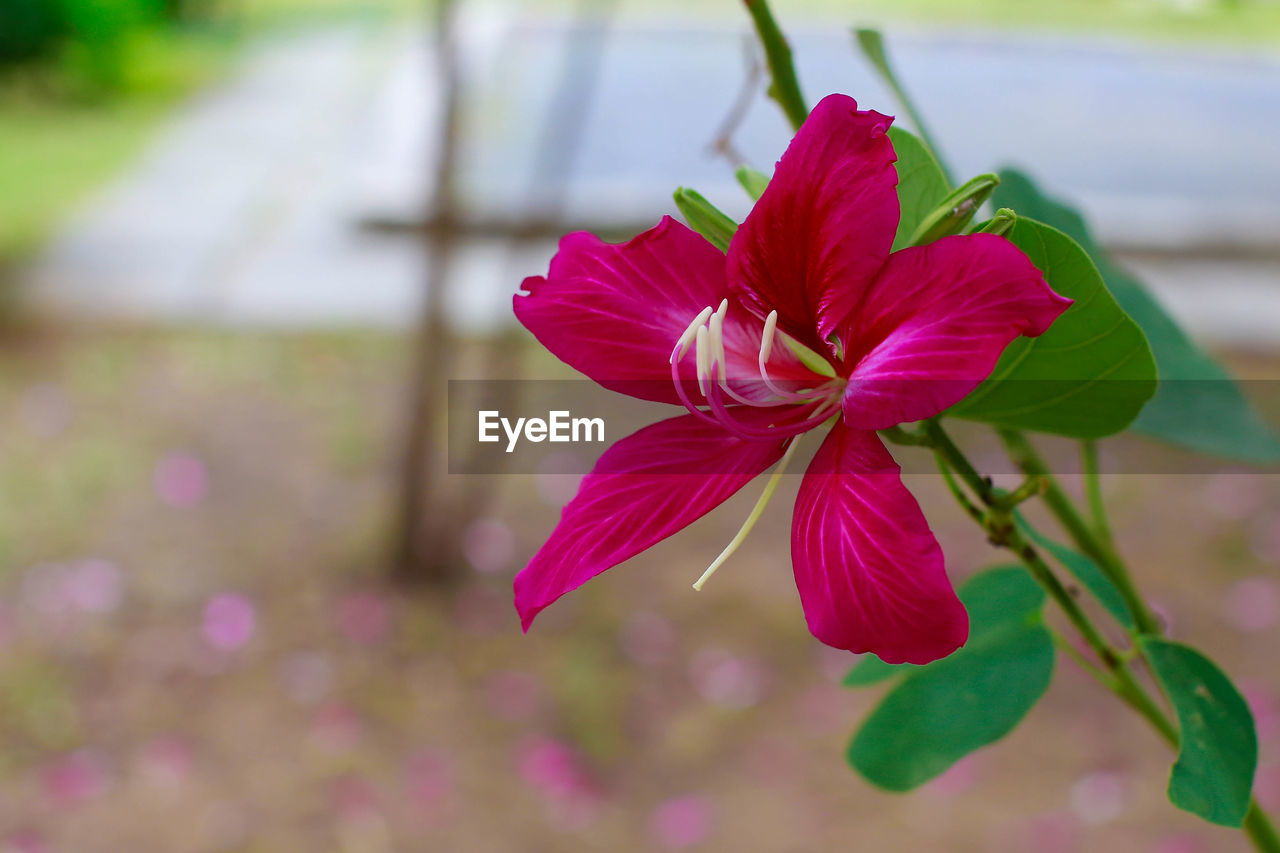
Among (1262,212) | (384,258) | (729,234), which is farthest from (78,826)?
(1262,212)

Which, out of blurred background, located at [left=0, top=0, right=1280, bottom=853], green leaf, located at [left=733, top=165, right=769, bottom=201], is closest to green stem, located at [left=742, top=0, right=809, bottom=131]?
green leaf, located at [left=733, top=165, right=769, bottom=201]

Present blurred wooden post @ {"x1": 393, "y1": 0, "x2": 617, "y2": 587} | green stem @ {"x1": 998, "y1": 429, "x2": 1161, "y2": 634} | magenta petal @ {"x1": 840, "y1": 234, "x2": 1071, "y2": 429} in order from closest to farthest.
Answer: magenta petal @ {"x1": 840, "y1": 234, "x2": 1071, "y2": 429}
green stem @ {"x1": 998, "y1": 429, "x2": 1161, "y2": 634}
blurred wooden post @ {"x1": 393, "y1": 0, "x2": 617, "y2": 587}

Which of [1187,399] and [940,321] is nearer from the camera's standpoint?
[940,321]

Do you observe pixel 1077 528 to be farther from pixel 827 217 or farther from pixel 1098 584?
pixel 827 217

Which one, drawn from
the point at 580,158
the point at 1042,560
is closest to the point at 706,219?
the point at 1042,560

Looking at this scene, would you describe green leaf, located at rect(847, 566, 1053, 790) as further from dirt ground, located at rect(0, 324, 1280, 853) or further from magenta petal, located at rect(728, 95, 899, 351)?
dirt ground, located at rect(0, 324, 1280, 853)

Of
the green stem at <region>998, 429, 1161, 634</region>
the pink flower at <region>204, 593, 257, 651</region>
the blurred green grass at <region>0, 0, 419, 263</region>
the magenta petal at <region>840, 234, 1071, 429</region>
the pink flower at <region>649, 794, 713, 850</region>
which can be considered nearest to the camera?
the magenta petal at <region>840, 234, 1071, 429</region>


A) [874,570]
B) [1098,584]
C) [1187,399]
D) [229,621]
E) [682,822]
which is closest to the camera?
[874,570]
